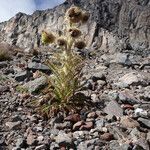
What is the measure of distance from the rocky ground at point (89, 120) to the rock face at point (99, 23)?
46890 mm

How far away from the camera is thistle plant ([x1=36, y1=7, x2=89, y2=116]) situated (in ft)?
28.1

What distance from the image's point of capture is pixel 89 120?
8.23m

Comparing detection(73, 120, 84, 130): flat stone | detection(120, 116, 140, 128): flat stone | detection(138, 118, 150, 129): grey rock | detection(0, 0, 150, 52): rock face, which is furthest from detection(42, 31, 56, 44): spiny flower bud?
detection(0, 0, 150, 52): rock face

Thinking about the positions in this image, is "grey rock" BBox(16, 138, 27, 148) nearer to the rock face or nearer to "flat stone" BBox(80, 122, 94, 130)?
"flat stone" BBox(80, 122, 94, 130)

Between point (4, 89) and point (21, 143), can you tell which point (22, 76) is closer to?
point (4, 89)

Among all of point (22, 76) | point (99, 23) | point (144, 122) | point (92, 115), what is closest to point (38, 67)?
point (22, 76)

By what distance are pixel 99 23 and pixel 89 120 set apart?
196 ft

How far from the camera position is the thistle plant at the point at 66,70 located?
8.57m

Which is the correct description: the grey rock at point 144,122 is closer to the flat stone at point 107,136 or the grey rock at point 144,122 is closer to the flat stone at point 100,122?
the flat stone at point 100,122

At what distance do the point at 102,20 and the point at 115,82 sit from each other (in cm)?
6252

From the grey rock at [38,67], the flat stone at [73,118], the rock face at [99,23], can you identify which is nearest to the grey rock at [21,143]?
the flat stone at [73,118]

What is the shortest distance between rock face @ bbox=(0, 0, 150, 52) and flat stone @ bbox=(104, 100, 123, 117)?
159 feet

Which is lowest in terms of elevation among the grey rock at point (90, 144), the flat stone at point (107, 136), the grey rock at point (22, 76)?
the flat stone at point (107, 136)

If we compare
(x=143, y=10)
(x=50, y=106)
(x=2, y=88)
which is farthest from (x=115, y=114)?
(x=143, y=10)
